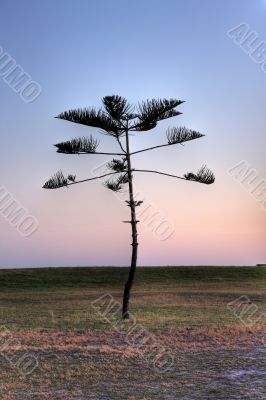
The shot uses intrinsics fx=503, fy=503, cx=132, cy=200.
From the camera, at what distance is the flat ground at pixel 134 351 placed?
741 centimetres

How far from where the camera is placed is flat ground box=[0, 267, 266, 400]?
7.41 m

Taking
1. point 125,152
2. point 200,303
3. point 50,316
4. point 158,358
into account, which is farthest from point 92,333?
point 200,303

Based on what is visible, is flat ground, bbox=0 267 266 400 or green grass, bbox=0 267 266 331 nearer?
flat ground, bbox=0 267 266 400

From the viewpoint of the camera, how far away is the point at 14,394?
23.7 ft

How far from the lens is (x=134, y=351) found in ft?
32.9

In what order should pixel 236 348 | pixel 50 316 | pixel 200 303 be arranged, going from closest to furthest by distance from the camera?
1. pixel 236 348
2. pixel 50 316
3. pixel 200 303

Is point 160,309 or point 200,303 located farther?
point 200,303

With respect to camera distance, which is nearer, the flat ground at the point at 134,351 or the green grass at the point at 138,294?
the flat ground at the point at 134,351

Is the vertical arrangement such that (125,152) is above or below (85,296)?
above

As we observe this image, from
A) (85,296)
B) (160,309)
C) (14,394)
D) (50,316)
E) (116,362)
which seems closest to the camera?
(14,394)

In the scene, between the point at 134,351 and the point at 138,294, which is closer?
the point at 134,351

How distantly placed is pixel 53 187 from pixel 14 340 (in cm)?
578

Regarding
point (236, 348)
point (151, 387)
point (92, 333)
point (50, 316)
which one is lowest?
point (50, 316)

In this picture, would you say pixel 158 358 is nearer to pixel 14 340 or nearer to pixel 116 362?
pixel 116 362
